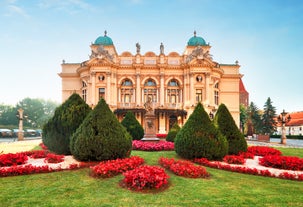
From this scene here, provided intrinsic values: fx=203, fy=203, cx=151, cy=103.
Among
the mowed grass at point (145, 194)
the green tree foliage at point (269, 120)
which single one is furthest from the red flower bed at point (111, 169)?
the green tree foliage at point (269, 120)

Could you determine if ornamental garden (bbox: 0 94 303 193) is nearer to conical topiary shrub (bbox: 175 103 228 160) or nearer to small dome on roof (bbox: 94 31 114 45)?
conical topiary shrub (bbox: 175 103 228 160)

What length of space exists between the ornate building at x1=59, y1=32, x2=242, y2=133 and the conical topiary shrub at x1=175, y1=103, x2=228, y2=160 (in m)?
24.7

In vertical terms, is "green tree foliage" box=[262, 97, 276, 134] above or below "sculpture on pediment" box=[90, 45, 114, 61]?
below

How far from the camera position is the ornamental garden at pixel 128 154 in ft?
23.2

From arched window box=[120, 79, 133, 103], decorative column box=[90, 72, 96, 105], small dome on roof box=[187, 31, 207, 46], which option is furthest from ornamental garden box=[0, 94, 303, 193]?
small dome on roof box=[187, 31, 207, 46]

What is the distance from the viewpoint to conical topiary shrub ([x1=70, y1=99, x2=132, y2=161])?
8781mm

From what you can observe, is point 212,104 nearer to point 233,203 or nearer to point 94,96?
point 94,96

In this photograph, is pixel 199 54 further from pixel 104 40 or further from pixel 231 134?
pixel 231 134

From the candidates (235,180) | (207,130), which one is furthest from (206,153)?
(235,180)

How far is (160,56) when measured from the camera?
124 feet

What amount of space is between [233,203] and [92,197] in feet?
11.7

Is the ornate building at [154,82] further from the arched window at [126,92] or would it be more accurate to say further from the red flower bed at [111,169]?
the red flower bed at [111,169]

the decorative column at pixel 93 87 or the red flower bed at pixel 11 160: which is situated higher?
the decorative column at pixel 93 87

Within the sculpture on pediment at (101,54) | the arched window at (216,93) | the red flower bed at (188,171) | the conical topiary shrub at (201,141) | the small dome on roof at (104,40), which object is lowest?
the red flower bed at (188,171)
